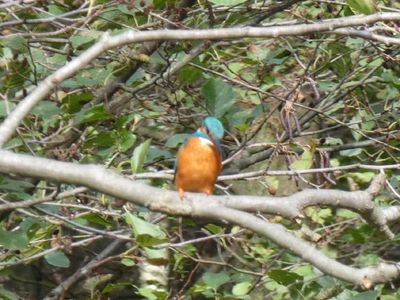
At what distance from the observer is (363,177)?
333 cm

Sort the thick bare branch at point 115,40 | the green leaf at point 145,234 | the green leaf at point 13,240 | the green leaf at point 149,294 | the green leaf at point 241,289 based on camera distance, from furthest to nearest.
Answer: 1. the green leaf at point 241,289
2. the green leaf at point 149,294
3. the green leaf at point 13,240
4. the green leaf at point 145,234
5. the thick bare branch at point 115,40

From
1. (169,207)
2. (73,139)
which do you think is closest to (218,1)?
(73,139)

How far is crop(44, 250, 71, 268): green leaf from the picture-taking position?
9.94ft

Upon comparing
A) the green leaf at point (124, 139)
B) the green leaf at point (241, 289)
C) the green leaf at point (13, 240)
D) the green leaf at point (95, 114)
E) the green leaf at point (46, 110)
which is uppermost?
the green leaf at point (95, 114)

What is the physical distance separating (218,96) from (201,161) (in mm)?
280

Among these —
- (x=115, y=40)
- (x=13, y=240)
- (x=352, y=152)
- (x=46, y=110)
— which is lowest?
(x=352, y=152)

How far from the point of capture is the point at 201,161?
2719 millimetres

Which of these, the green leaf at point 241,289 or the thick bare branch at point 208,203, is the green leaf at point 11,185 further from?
the thick bare branch at point 208,203

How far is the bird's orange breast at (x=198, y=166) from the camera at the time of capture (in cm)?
266

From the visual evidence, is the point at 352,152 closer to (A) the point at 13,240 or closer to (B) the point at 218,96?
(B) the point at 218,96

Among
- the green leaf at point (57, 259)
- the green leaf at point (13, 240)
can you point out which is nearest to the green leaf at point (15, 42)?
the green leaf at point (13, 240)

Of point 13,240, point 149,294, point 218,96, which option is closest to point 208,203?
point 13,240

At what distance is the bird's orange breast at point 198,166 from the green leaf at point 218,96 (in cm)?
18

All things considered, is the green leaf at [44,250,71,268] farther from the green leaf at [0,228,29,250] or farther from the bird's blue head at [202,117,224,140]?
the bird's blue head at [202,117,224,140]
